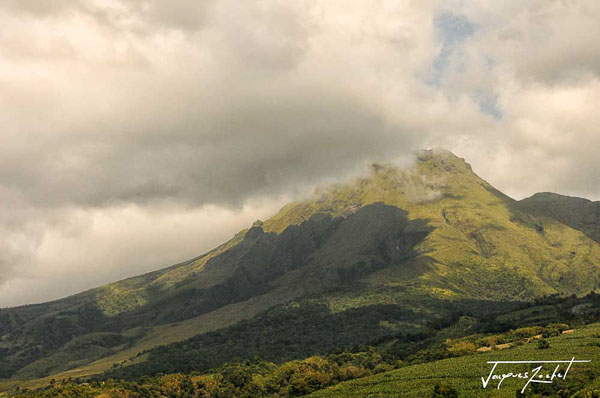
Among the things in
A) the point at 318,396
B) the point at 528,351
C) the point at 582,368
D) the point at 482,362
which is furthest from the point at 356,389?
the point at 582,368

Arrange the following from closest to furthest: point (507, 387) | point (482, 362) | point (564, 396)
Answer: point (564, 396)
point (507, 387)
point (482, 362)

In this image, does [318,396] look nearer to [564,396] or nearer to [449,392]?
[449,392]

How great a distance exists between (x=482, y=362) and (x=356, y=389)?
45527 mm

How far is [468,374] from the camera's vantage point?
164 meters

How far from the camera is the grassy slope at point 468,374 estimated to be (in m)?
145

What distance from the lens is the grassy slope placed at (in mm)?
144625

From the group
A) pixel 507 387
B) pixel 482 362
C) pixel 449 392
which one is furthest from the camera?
pixel 482 362

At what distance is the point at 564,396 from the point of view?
12369 centimetres
